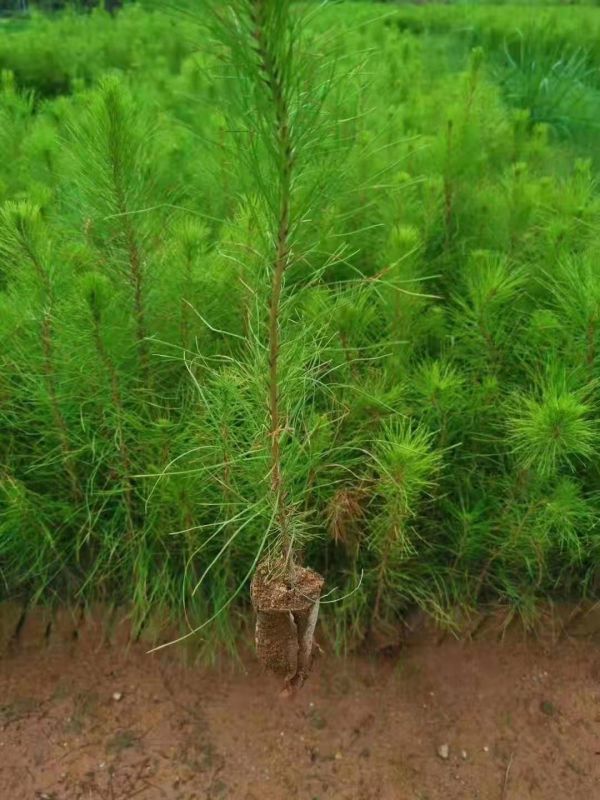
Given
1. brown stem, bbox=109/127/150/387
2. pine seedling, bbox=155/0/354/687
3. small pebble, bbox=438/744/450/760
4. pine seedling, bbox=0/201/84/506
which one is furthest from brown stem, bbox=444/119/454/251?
small pebble, bbox=438/744/450/760

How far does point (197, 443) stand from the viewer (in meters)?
1.64

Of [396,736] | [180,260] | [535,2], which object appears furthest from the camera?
[535,2]

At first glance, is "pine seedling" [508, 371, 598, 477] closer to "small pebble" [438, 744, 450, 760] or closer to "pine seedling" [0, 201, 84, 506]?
"small pebble" [438, 744, 450, 760]

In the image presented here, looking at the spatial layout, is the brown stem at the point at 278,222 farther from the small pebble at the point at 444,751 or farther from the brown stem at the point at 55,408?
the small pebble at the point at 444,751

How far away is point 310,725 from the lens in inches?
67.9

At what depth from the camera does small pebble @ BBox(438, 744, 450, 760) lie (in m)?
1.68

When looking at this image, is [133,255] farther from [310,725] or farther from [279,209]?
[310,725]

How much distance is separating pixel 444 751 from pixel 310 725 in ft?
0.96

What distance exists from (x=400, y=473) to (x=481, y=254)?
58cm

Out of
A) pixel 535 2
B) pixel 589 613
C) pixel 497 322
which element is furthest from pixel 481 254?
pixel 535 2

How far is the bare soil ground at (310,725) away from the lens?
1630 mm

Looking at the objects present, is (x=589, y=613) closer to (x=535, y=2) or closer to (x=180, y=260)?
(x=180, y=260)

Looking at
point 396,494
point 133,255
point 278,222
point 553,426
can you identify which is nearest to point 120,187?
point 133,255

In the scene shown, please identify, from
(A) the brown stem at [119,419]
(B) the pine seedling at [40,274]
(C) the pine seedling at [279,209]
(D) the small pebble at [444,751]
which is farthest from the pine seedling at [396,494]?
(B) the pine seedling at [40,274]
